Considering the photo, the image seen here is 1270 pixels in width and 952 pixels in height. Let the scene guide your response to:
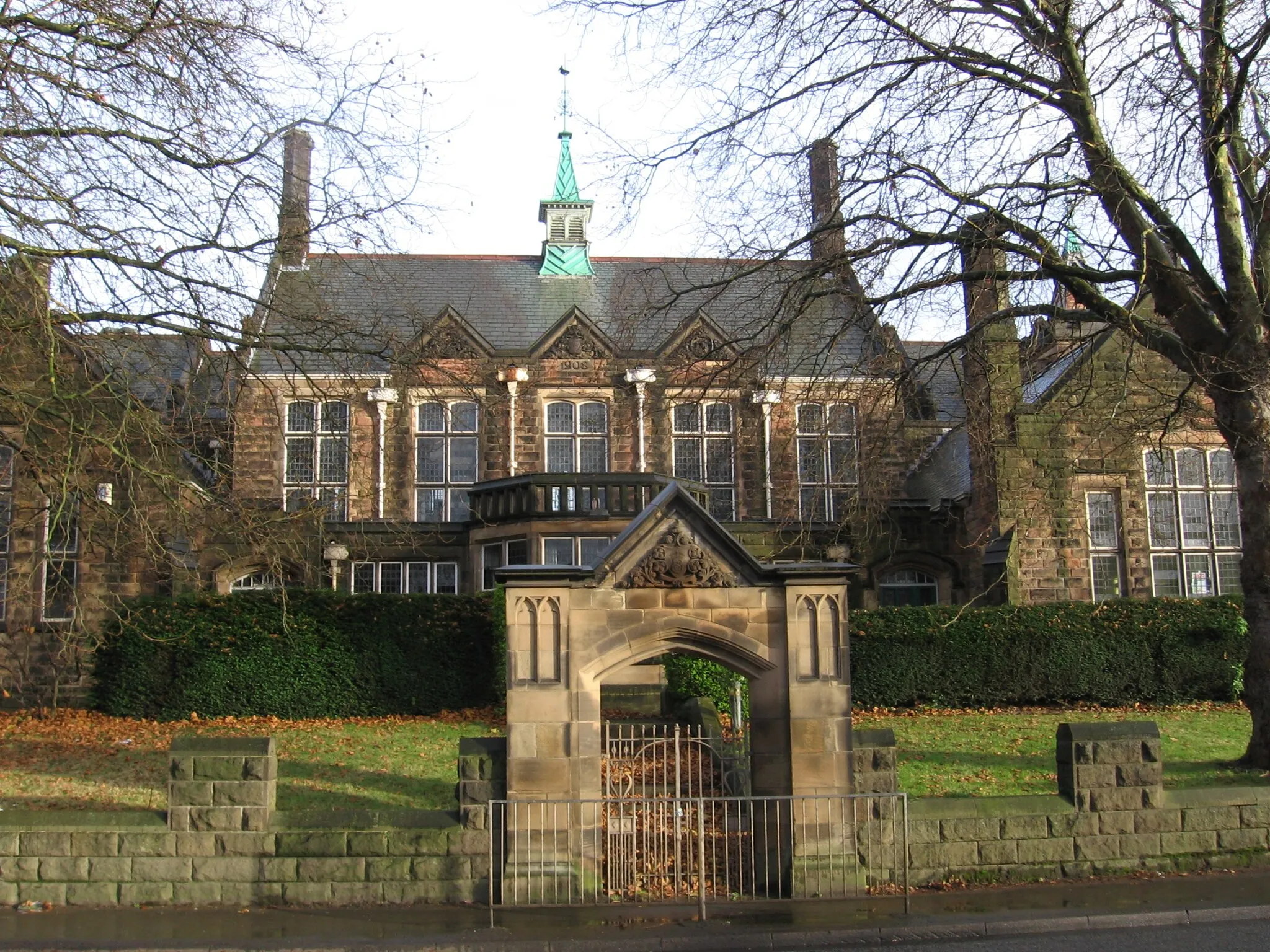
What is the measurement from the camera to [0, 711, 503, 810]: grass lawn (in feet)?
41.7

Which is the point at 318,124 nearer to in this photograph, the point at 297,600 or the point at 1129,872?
the point at 297,600

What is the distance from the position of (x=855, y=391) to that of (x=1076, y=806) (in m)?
8.81

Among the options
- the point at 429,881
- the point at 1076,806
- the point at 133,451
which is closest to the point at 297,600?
the point at 133,451

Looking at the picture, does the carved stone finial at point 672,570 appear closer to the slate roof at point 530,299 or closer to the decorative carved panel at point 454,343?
the slate roof at point 530,299

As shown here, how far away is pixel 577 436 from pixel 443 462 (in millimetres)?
3382

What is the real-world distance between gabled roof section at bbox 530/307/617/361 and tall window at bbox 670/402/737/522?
255 cm

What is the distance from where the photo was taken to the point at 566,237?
32.4 metres

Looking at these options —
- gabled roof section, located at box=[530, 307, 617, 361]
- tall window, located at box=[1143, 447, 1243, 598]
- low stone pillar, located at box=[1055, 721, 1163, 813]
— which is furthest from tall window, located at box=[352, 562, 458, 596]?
low stone pillar, located at box=[1055, 721, 1163, 813]

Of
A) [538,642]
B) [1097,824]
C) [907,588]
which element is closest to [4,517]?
[538,642]

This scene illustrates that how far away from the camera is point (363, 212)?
12492 mm

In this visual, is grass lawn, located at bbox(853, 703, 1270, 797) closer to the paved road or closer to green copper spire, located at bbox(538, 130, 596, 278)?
the paved road

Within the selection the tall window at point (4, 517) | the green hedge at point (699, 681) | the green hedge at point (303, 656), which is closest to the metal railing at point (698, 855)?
the green hedge at point (699, 681)

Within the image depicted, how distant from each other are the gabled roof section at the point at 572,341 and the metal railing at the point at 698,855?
18.8m

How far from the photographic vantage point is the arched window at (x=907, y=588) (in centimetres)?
2634
